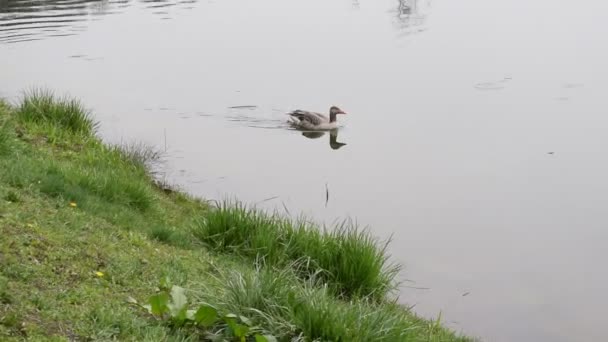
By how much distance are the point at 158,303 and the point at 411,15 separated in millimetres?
23752

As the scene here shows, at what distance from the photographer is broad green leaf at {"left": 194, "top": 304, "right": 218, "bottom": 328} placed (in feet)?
16.8

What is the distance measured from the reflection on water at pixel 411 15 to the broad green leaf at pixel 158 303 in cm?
2080

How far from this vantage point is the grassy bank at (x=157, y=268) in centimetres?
498

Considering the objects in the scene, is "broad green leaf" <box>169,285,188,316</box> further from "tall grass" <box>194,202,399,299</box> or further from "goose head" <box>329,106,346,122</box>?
"goose head" <box>329,106,346,122</box>

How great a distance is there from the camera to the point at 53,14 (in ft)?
96.2

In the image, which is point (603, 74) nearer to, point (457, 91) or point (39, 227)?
point (457, 91)

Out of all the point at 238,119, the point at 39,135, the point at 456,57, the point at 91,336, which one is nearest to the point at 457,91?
the point at 456,57

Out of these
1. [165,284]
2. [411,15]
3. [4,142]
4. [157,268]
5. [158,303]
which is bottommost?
[411,15]

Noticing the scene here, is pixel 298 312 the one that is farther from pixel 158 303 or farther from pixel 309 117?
pixel 309 117

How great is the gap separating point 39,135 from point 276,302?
614 centimetres

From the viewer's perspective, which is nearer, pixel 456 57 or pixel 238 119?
pixel 238 119

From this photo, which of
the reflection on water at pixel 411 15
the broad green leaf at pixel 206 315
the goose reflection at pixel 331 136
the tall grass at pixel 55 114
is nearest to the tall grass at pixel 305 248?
the broad green leaf at pixel 206 315

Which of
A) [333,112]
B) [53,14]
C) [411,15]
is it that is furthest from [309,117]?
[53,14]

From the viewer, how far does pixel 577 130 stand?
15578 mm
